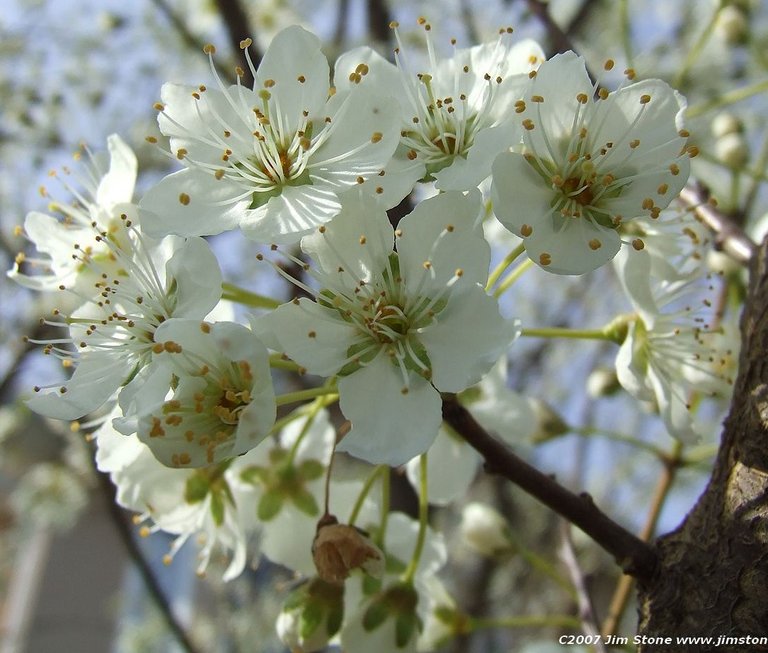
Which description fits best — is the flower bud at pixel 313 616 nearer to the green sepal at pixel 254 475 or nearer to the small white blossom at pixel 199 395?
the green sepal at pixel 254 475

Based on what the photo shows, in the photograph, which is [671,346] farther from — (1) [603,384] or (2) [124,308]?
(2) [124,308]

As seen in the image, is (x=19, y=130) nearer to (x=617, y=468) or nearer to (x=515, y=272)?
(x=515, y=272)

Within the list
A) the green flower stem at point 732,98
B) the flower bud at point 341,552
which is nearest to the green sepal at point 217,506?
the flower bud at point 341,552

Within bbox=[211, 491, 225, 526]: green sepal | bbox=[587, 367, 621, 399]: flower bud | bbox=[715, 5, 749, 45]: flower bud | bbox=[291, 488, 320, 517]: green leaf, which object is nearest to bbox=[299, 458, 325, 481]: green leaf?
bbox=[291, 488, 320, 517]: green leaf

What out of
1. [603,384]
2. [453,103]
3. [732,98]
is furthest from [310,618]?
[732,98]

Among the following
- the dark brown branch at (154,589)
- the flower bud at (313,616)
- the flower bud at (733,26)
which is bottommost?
the dark brown branch at (154,589)

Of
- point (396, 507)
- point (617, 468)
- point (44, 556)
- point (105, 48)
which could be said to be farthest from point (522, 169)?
point (44, 556)

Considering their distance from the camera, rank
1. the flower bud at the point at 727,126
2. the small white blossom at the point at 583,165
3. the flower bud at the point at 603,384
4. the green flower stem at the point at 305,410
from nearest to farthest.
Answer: the small white blossom at the point at 583,165, the green flower stem at the point at 305,410, the flower bud at the point at 603,384, the flower bud at the point at 727,126
